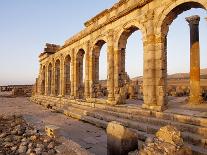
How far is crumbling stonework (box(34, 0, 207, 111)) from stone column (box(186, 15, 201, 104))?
5cm

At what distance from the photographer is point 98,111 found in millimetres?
11117

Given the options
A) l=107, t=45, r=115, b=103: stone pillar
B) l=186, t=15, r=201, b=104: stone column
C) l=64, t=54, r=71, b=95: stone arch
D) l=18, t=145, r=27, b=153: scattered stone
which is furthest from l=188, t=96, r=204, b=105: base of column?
l=64, t=54, r=71, b=95: stone arch

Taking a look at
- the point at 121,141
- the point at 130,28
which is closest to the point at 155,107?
the point at 121,141

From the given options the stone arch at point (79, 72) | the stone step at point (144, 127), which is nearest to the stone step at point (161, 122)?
the stone step at point (144, 127)

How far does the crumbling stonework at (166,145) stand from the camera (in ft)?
13.2

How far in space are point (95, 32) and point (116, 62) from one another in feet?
10.4

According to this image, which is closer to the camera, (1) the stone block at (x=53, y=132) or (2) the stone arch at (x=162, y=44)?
(1) the stone block at (x=53, y=132)

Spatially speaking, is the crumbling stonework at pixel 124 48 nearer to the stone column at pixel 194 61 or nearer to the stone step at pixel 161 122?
the stone column at pixel 194 61

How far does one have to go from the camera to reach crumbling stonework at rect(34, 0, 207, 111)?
8.73 metres

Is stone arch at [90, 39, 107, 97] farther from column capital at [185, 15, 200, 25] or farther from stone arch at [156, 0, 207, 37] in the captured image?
stone arch at [156, 0, 207, 37]

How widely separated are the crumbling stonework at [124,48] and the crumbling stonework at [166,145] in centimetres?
400

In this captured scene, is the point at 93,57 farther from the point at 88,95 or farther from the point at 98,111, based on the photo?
the point at 98,111

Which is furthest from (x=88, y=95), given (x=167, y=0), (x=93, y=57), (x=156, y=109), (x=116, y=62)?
(x=167, y=0)

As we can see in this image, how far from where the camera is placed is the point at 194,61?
36.1 ft
